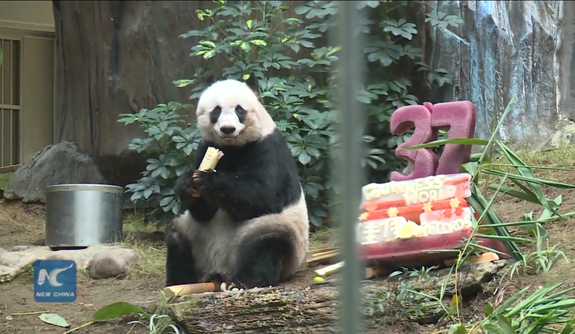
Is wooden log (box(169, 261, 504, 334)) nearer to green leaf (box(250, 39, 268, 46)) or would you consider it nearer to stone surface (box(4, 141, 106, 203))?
green leaf (box(250, 39, 268, 46))

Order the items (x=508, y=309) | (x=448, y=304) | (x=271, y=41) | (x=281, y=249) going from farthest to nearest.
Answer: (x=271, y=41) → (x=281, y=249) → (x=448, y=304) → (x=508, y=309)

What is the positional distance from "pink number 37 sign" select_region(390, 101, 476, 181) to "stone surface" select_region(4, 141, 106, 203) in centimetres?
378

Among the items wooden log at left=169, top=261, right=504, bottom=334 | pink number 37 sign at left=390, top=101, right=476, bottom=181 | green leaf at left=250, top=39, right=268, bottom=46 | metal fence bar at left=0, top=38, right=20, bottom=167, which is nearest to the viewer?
wooden log at left=169, top=261, right=504, bottom=334

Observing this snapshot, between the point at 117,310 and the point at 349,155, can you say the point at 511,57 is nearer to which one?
the point at 117,310

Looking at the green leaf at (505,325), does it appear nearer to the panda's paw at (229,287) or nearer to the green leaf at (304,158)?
the panda's paw at (229,287)

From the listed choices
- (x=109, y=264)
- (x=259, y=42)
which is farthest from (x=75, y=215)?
(x=259, y=42)

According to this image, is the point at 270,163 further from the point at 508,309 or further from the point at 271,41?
the point at 271,41

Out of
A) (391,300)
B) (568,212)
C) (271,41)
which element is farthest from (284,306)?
(271,41)

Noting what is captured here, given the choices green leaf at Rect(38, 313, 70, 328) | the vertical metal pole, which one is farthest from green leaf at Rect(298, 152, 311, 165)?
the vertical metal pole

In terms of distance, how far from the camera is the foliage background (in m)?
5.27

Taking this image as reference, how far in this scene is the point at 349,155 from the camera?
3.27 ft

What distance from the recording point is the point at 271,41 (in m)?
5.86

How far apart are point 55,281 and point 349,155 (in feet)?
12.0

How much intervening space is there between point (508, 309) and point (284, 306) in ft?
3.12
